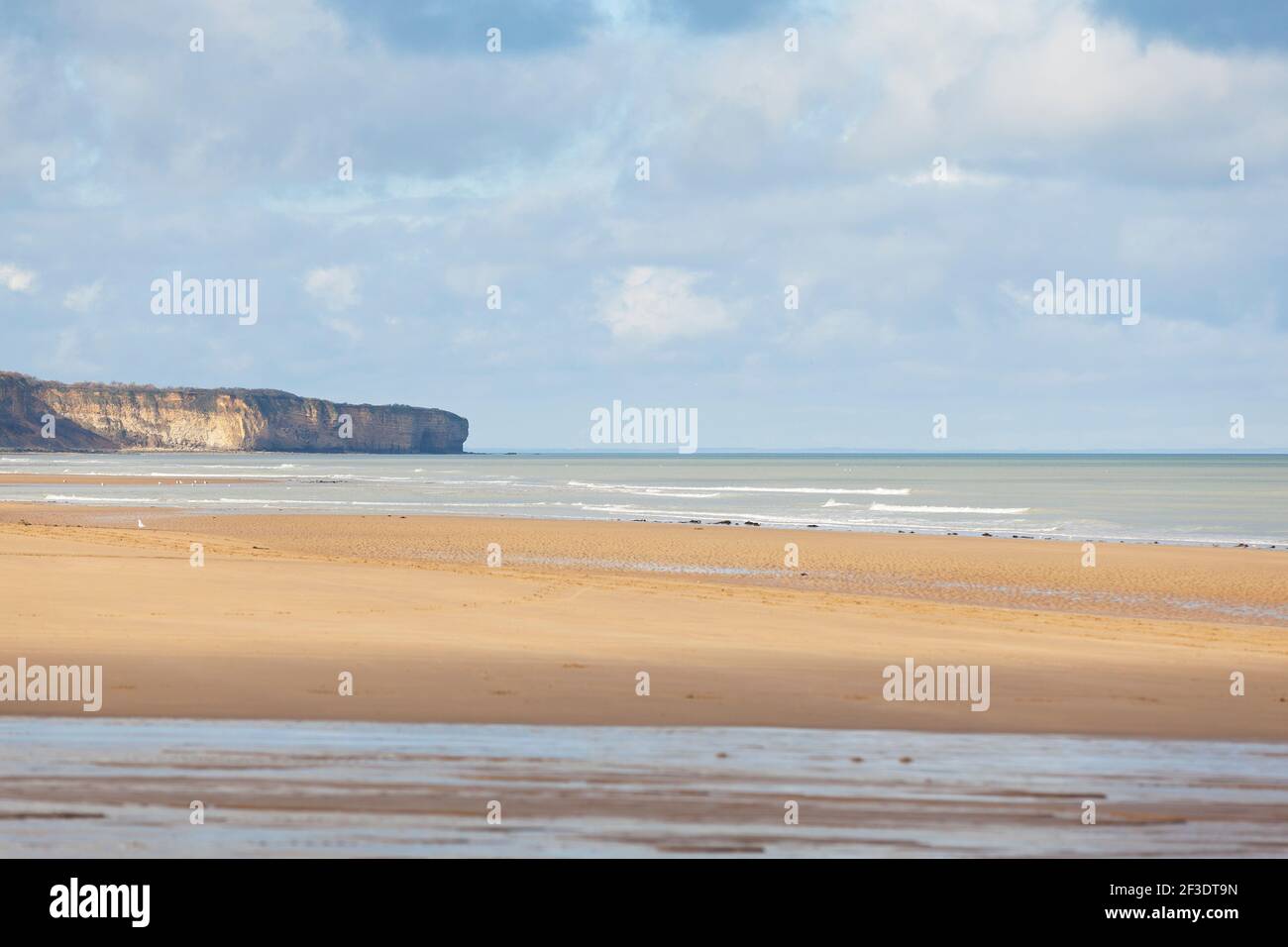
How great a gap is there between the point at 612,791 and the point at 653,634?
25.4 ft

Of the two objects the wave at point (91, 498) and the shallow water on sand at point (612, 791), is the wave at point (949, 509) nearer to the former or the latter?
the wave at point (91, 498)

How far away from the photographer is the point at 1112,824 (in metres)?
7.07

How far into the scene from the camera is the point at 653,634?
15352mm

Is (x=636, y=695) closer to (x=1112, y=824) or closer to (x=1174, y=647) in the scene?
(x=1112, y=824)

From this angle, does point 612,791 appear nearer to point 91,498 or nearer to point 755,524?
point 755,524

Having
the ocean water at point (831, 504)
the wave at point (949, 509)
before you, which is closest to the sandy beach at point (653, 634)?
the ocean water at point (831, 504)

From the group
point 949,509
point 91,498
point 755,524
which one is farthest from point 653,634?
point 91,498

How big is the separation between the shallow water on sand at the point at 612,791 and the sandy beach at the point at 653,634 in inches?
28.6

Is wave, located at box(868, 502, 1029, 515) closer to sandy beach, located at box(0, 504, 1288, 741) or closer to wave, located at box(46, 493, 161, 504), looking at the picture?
sandy beach, located at box(0, 504, 1288, 741)

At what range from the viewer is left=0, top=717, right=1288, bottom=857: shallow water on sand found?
659cm

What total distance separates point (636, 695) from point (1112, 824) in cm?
486

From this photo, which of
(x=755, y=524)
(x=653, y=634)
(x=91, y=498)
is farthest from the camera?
(x=91, y=498)

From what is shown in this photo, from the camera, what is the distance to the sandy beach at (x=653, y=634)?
34.7 ft
